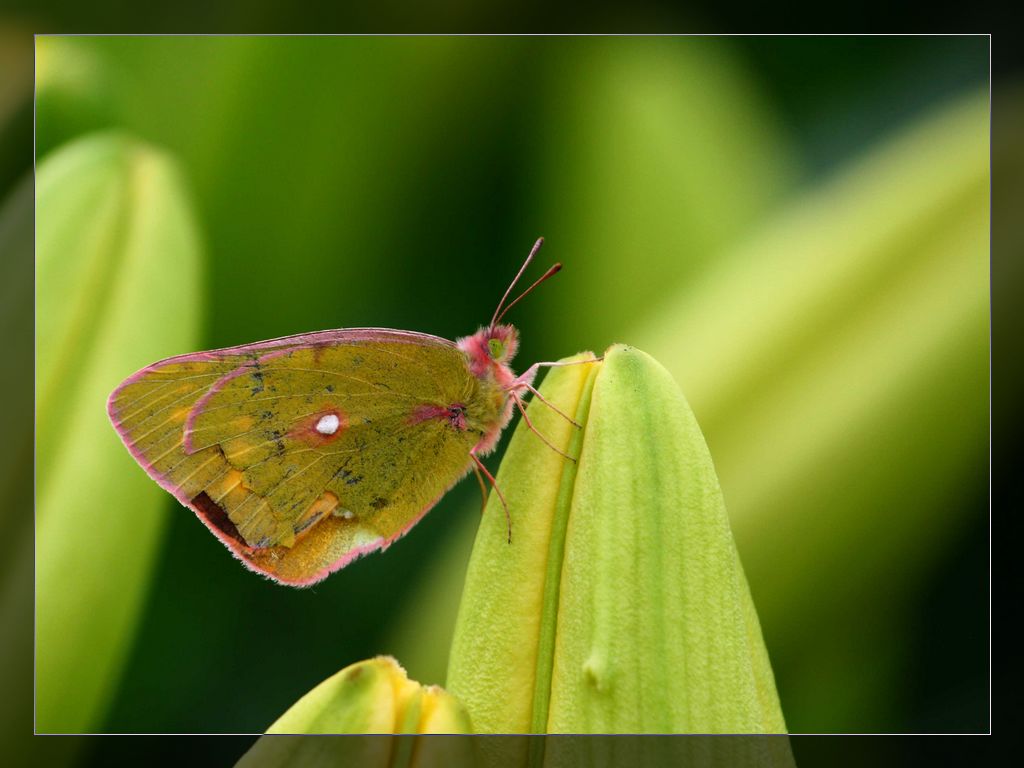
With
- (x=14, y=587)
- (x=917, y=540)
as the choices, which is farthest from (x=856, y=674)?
(x=14, y=587)

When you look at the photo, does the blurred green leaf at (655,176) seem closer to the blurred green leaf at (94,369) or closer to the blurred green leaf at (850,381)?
the blurred green leaf at (850,381)

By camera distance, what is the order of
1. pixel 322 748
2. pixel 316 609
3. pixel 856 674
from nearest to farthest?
pixel 322 748
pixel 856 674
pixel 316 609

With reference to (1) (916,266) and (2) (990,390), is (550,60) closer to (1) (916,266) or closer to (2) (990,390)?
(1) (916,266)

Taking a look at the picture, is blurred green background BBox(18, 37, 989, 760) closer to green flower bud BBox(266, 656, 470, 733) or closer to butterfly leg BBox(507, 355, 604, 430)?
butterfly leg BBox(507, 355, 604, 430)

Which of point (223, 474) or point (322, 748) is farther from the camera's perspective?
point (223, 474)

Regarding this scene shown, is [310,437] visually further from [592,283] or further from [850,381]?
[850,381]

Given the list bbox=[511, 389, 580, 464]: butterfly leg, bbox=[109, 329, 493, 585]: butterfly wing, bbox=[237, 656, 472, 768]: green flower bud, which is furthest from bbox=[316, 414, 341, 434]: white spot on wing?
bbox=[237, 656, 472, 768]: green flower bud

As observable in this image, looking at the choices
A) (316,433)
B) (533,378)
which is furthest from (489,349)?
(316,433)
